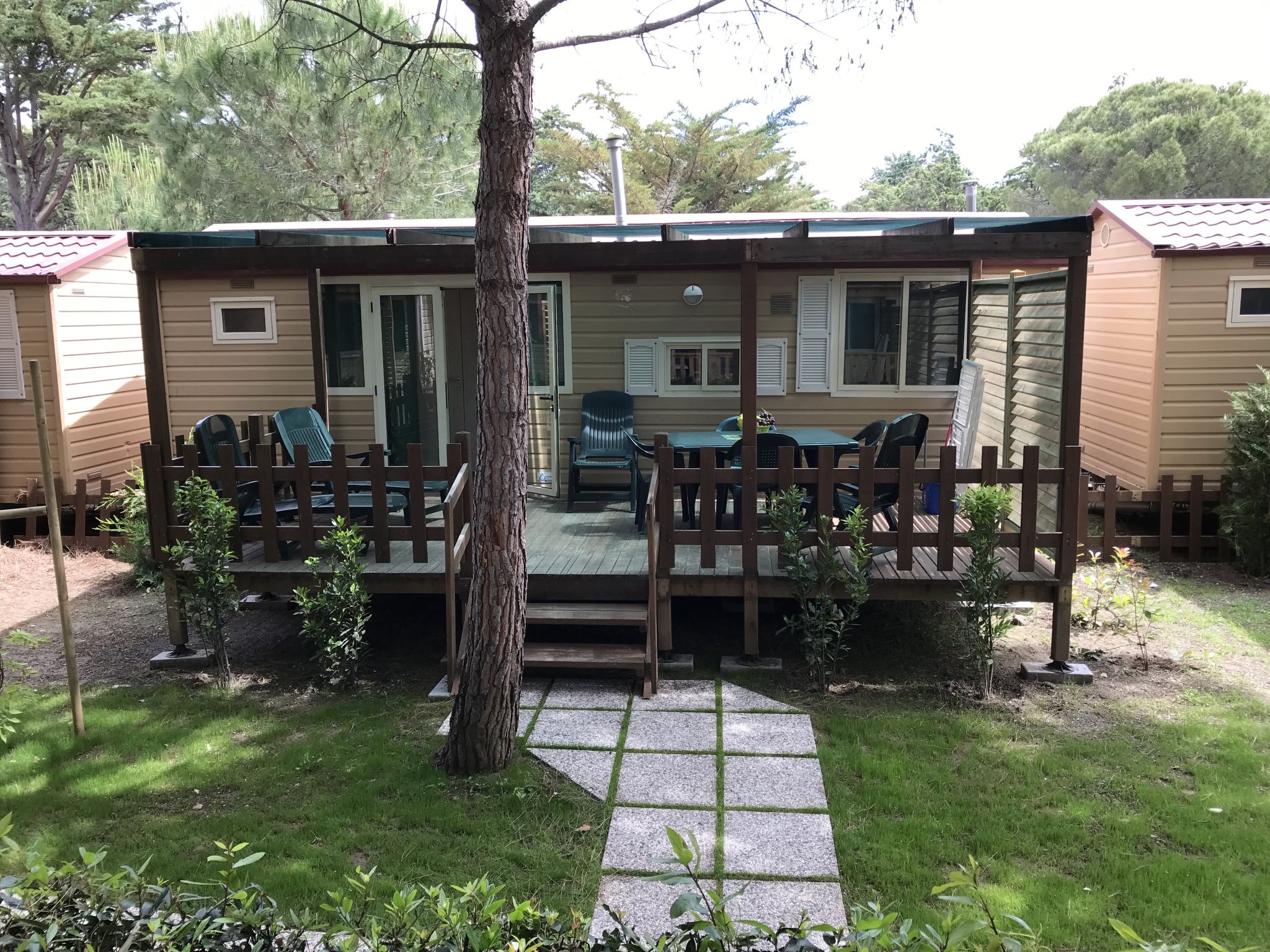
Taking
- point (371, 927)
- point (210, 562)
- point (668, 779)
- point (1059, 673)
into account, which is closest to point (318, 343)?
point (210, 562)

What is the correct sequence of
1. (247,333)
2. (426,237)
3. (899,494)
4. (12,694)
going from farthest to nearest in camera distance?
(247,333) → (426,237) → (899,494) → (12,694)

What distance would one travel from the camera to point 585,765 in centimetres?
441

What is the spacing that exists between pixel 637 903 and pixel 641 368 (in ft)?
17.6

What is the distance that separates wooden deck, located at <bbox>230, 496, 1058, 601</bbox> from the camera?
5.50 meters

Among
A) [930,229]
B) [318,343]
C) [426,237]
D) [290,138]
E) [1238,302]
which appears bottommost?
[318,343]

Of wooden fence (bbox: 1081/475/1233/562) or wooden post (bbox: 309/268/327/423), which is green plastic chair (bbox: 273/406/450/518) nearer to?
wooden post (bbox: 309/268/327/423)

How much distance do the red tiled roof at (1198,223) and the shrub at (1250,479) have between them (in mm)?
1173

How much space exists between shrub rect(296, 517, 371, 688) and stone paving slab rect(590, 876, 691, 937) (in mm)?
2457

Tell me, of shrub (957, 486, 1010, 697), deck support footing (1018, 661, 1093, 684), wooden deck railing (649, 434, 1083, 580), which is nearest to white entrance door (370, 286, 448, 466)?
wooden deck railing (649, 434, 1083, 580)

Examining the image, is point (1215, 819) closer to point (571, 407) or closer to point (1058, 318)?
point (1058, 318)

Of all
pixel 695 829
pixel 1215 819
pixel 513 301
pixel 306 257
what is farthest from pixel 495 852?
pixel 306 257

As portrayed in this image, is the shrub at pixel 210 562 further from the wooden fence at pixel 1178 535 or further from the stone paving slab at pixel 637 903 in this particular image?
the wooden fence at pixel 1178 535

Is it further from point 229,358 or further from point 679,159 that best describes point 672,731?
point 679,159

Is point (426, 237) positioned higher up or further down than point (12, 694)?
higher up
